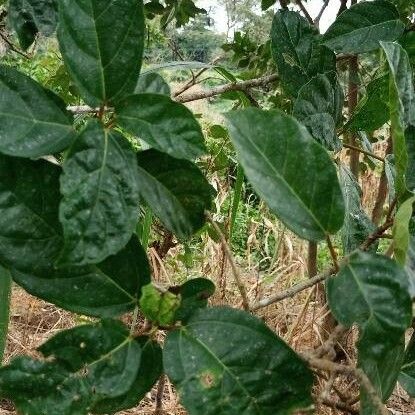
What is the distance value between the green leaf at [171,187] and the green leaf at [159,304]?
0.27ft

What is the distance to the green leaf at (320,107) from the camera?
60cm

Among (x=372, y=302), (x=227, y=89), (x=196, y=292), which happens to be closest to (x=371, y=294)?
(x=372, y=302)

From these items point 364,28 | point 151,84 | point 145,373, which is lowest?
point 145,373

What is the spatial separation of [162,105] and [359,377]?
0.23 m

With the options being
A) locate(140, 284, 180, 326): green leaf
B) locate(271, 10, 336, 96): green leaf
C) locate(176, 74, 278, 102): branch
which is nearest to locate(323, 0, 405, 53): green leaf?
locate(271, 10, 336, 96): green leaf

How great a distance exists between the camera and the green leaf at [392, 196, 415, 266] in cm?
37

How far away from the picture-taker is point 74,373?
0.40 metres

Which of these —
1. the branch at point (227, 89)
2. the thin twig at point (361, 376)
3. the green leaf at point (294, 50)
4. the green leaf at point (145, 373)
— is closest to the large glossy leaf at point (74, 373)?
the green leaf at point (145, 373)

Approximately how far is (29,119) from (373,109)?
44 centimetres

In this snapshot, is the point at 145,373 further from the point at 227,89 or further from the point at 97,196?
the point at 227,89

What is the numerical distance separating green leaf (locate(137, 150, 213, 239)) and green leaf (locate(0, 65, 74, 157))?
0.08 metres

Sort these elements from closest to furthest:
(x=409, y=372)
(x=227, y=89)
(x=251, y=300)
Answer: (x=409, y=372) < (x=227, y=89) < (x=251, y=300)

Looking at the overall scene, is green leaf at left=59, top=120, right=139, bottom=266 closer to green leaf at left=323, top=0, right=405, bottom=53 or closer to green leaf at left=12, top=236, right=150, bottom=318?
green leaf at left=12, top=236, right=150, bottom=318

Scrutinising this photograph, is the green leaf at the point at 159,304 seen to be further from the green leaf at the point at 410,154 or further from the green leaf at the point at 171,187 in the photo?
the green leaf at the point at 410,154
